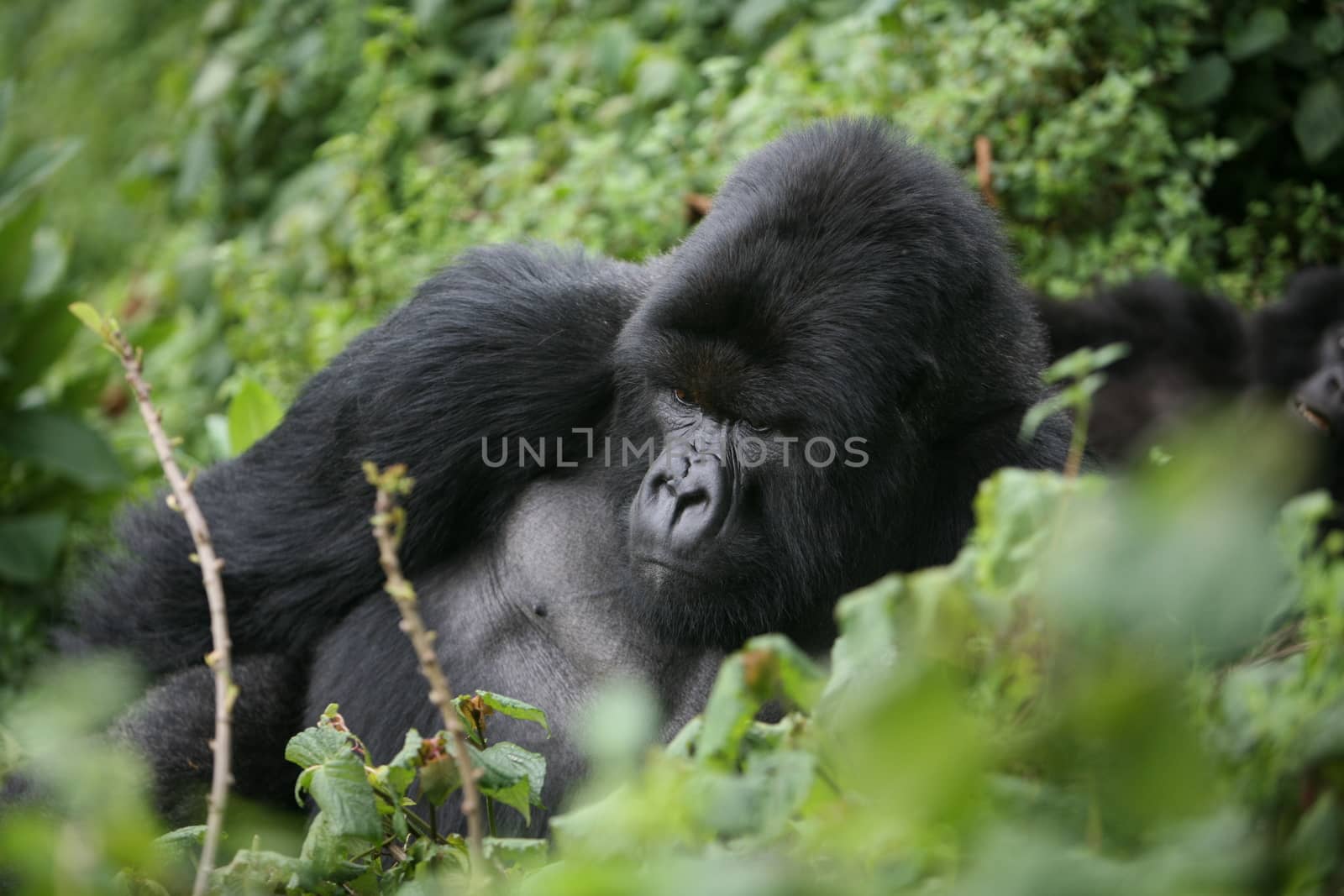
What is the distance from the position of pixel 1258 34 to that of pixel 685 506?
11.0 feet

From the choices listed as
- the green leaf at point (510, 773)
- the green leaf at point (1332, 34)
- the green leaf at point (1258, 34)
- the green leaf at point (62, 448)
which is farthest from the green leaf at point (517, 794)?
the green leaf at point (1332, 34)

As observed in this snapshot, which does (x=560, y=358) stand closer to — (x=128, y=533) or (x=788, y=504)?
(x=788, y=504)

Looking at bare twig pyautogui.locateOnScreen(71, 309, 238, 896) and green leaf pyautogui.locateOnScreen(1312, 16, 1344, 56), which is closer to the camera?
bare twig pyautogui.locateOnScreen(71, 309, 238, 896)

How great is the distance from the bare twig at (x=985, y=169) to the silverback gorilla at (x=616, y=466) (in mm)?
1716

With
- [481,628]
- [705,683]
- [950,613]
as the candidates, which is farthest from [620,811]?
[481,628]

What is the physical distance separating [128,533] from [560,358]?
3.83ft

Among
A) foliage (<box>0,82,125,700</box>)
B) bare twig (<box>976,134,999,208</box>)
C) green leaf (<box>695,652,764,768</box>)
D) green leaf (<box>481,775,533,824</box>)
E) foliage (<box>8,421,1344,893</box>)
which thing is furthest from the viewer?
foliage (<box>0,82,125,700</box>)

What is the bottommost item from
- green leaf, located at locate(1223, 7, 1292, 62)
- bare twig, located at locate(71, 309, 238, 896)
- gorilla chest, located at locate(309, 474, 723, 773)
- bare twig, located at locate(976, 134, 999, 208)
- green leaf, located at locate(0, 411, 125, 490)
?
green leaf, located at locate(0, 411, 125, 490)

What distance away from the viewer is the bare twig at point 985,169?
4359 millimetres

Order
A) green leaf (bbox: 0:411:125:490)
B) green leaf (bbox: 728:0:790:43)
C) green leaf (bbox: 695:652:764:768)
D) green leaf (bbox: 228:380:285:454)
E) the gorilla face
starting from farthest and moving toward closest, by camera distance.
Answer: green leaf (bbox: 728:0:790:43) < green leaf (bbox: 0:411:125:490) < the gorilla face < green leaf (bbox: 228:380:285:454) < green leaf (bbox: 695:652:764:768)

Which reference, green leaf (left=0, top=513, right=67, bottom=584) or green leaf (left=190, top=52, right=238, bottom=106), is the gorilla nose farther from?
green leaf (left=190, top=52, right=238, bottom=106)

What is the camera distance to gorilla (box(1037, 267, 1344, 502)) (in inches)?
167

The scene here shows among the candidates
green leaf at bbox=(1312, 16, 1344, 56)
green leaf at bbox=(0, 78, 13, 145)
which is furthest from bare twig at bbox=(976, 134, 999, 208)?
green leaf at bbox=(0, 78, 13, 145)

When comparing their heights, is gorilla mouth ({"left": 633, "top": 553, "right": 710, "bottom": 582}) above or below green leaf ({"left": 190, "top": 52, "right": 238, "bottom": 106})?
below
